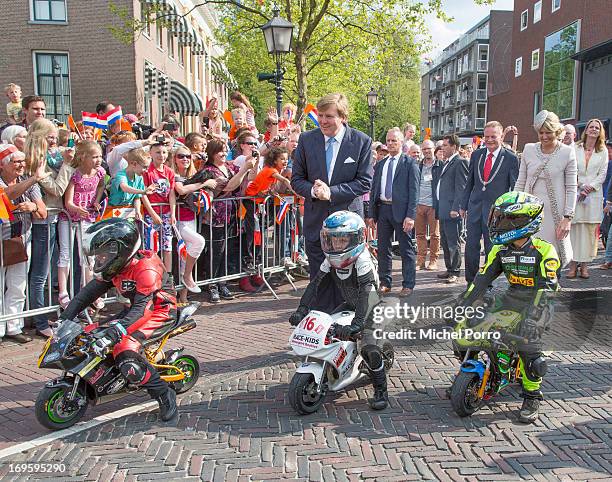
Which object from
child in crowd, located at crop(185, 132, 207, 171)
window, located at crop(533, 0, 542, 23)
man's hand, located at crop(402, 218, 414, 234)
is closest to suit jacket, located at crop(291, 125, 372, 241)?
man's hand, located at crop(402, 218, 414, 234)

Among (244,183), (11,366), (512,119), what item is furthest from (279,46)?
(512,119)

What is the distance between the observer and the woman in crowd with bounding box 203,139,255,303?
7355 millimetres

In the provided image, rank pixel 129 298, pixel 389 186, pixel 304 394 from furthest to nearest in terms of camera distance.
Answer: pixel 389 186, pixel 129 298, pixel 304 394

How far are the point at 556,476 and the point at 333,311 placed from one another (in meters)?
2.12

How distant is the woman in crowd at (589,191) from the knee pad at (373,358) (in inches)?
221

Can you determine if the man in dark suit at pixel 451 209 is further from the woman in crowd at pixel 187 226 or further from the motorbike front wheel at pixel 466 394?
the motorbike front wheel at pixel 466 394

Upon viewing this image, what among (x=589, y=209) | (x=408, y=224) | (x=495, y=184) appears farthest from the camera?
(x=589, y=209)

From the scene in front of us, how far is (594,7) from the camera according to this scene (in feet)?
106

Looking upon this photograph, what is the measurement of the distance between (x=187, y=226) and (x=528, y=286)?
433 cm

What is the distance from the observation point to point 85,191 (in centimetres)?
618

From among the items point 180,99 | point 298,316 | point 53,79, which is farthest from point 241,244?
point 180,99

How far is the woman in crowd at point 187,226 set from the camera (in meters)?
6.96

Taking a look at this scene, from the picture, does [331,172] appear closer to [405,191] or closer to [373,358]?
[373,358]

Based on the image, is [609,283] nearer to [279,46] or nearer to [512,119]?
[279,46]
